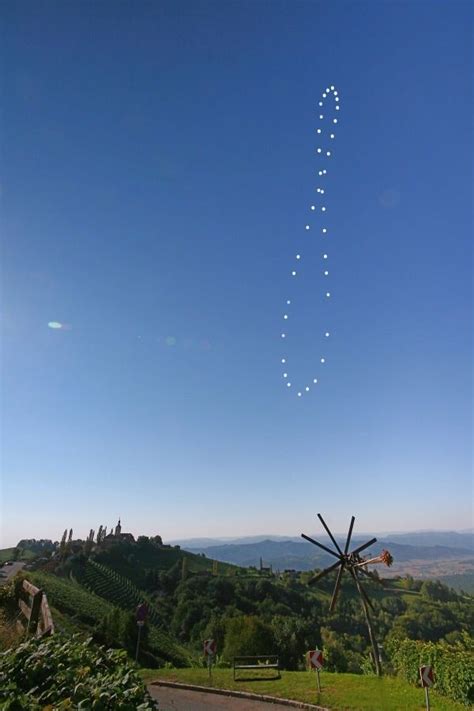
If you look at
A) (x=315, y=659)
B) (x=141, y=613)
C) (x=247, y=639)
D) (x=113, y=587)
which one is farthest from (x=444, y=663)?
(x=113, y=587)

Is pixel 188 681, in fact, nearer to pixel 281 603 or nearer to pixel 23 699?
pixel 23 699

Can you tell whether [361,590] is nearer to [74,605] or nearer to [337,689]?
[337,689]

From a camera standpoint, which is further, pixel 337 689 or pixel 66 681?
pixel 337 689

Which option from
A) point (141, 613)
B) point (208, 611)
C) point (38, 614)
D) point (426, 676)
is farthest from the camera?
point (208, 611)

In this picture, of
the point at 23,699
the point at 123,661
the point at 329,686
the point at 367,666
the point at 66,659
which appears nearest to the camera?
the point at 23,699

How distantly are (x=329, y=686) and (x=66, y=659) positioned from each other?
14874 millimetres

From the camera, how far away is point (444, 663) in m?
15.5

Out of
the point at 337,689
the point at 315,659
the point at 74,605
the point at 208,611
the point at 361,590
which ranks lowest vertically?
the point at 208,611

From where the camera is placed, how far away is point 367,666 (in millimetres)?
21672

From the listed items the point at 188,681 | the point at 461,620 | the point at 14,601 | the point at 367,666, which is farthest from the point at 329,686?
the point at 461,620

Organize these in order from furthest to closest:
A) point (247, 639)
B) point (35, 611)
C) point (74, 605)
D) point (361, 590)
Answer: point (247, 639), point (74, 605), point (361, 590), point (35, 611)

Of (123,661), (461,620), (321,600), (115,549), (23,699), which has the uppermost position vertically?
(23,699)

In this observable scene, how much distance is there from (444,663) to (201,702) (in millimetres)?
8881

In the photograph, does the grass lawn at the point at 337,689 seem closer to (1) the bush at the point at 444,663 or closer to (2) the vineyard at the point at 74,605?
(1) the bush at the point at 444,663
